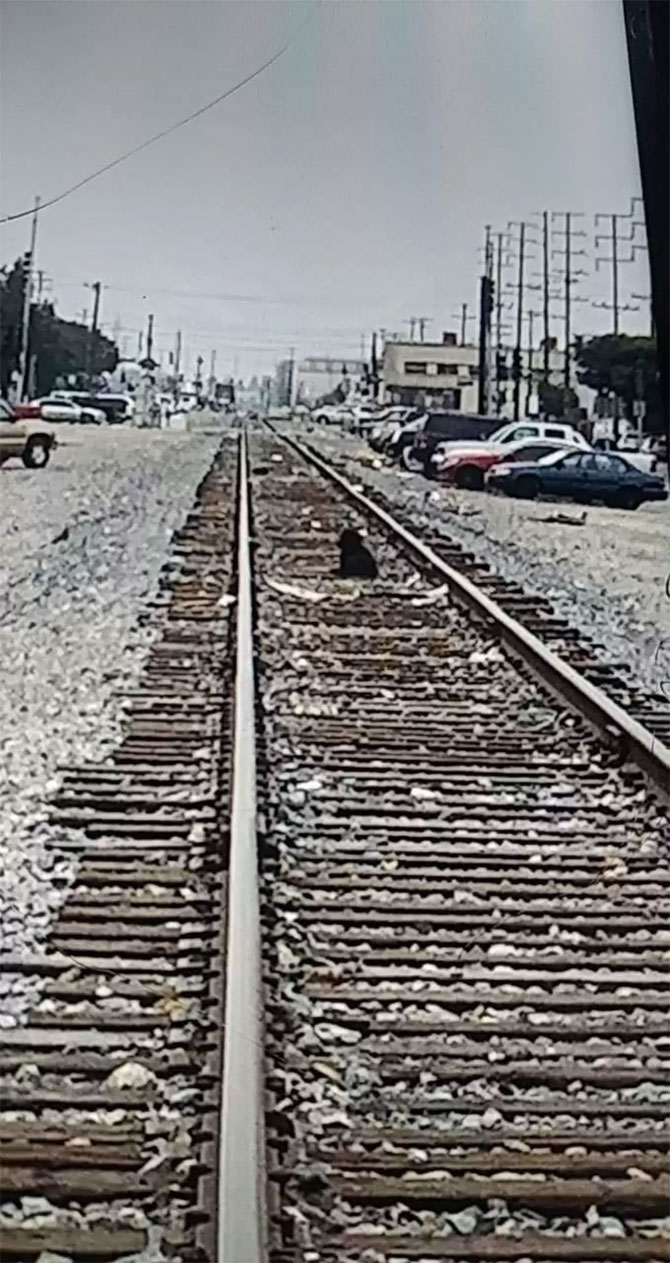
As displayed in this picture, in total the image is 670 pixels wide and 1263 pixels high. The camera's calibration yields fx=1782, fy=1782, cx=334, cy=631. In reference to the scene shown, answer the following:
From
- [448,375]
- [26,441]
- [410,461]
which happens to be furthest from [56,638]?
[410,461]

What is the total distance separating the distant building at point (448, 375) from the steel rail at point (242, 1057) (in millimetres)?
9566

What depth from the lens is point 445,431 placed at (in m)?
27.7

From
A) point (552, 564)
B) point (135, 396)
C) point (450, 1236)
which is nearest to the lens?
point (450, 1236)

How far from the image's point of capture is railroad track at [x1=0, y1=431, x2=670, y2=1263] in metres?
2.61

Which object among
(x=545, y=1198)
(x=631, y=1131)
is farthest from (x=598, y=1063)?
(x=545, y=1198)

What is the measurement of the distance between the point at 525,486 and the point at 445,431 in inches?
159

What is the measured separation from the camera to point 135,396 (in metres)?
18.8

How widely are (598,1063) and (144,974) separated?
0.95 m

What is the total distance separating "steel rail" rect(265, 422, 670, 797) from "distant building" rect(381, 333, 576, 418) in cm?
394

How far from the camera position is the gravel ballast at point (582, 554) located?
9.54 m

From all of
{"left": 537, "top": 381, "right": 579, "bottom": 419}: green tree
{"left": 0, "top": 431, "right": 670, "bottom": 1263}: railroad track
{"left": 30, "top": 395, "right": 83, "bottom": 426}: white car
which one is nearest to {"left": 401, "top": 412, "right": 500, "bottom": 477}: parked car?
{"left": 537, "top": 381, "right": 579, "bottom": 419}: green tree

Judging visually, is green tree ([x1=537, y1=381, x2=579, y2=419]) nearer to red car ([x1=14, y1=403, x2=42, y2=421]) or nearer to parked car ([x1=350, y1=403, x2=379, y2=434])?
parked car ([x1=350, y1=403, x2=379, y2=434])

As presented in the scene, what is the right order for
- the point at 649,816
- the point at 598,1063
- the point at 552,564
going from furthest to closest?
the point at 552,564 < the point at 649,816 < the point at 598,1063

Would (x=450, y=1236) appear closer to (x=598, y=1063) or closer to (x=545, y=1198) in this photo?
(x=545, y=1198)
